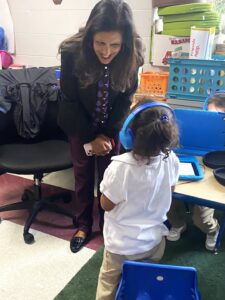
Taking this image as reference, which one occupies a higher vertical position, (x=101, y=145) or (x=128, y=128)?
(x=128, y=128)

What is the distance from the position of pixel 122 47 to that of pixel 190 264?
1203 millimetres

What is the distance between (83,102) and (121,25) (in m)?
0.42

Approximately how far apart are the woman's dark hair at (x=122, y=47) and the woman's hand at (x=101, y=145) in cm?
27

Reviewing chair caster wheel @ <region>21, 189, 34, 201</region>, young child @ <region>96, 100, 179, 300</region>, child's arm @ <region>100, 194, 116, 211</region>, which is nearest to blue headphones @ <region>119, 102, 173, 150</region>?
young child @ <region>96, 100, 179, 300</region>

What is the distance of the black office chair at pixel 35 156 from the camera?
6.11 ft

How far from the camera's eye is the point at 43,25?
9.92 feet

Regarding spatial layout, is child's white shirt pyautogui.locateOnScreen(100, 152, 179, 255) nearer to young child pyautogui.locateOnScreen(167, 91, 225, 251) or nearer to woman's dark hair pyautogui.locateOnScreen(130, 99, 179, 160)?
woman's dark hair pyautogui.locateOnScreen(130, 99, 179, 160)

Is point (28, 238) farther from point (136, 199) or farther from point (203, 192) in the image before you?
point (203, 192)

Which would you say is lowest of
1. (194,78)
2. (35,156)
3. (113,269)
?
(113,269)

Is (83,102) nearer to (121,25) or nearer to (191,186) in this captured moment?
(121,25)

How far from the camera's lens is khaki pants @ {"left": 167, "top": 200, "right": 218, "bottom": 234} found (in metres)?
1.83

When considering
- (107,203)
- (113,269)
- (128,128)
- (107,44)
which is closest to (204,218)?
(113,269)

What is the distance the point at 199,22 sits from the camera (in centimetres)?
209

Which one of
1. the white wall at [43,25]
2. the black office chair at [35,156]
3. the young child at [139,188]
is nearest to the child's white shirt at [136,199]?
the young child at [139,188]
